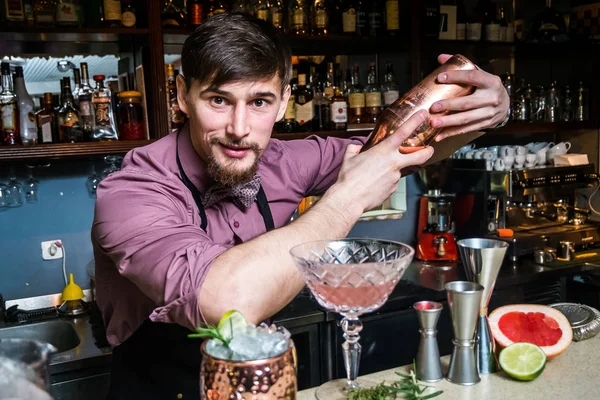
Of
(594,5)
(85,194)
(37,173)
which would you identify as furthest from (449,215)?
(37,173)

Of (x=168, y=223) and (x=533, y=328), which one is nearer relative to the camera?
(x=168, y=223)

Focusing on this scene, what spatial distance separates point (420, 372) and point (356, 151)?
1.66 ft

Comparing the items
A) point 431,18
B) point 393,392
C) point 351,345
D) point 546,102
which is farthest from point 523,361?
point 546,102

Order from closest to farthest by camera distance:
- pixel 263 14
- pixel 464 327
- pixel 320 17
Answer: pixel 464 327
pixel 263 14
pixel 320 17

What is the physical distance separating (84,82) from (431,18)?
5.37 ft

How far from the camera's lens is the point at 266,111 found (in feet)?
4.77

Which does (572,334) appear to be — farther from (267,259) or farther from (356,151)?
(267,259)

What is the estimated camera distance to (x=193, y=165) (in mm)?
1548

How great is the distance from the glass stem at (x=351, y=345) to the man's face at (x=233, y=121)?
1.60 ft

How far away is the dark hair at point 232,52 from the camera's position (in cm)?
138

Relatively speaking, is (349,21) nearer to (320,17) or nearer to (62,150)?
(320,17)

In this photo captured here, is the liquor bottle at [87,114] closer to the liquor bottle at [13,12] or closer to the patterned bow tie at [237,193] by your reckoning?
the liquor bottle at [13,12]

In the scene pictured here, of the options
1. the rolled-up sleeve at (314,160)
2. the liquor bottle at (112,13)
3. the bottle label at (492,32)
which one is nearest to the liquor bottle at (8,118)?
the liquor bottle at (112,13)

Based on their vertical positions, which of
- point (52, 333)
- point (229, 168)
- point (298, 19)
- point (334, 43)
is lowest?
point (52, 333)
